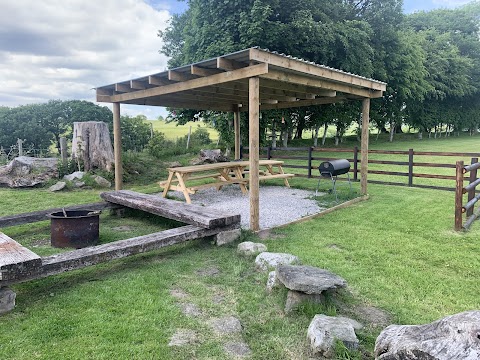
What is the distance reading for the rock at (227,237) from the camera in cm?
438

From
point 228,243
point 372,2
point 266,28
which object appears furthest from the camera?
point 372,2

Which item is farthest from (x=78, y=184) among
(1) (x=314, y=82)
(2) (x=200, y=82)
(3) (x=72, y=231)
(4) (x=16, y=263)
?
(4) (x=16, y=263)

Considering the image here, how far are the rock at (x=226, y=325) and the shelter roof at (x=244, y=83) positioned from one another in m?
3.02

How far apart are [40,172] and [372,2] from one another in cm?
1819

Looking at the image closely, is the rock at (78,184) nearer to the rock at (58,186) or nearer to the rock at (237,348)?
the rock at (58,186)

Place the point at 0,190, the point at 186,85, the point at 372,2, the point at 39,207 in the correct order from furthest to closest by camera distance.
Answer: the point at 372,2 < the point at 0,190 < the point at 39,207 < the point at 186,85

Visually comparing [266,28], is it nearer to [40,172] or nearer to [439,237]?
[40,172]

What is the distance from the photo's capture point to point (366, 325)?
2541mm

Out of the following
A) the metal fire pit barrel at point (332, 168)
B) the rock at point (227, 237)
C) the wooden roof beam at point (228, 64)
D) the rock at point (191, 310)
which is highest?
the wooden roof beam at point (228, 64)

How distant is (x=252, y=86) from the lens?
4660 mm

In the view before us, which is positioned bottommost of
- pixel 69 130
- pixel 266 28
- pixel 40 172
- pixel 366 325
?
pixel 366 325

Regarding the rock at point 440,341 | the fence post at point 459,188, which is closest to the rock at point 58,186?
the fence post at point 459,188

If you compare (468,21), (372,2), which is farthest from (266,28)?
(468,21)

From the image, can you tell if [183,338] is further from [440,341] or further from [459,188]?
[459,188]
